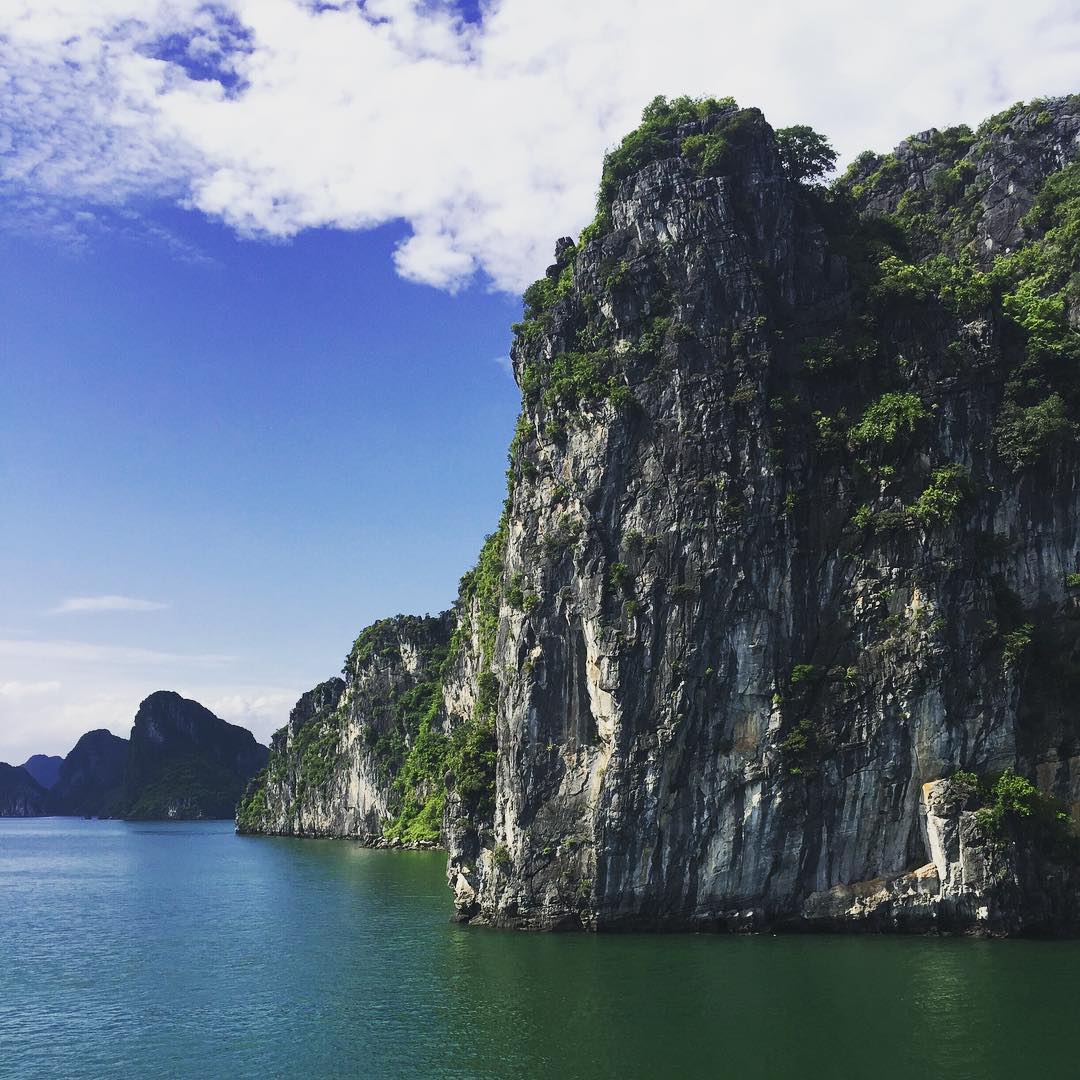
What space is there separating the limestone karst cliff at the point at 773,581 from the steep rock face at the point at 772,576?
130 mm

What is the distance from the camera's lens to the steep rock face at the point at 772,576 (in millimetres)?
36406

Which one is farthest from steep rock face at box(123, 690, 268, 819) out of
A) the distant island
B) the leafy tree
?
the leafy tree

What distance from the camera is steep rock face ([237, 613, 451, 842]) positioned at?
336ft

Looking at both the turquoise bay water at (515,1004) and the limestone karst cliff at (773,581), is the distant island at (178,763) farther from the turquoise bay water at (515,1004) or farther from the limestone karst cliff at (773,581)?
the limestone karst cliff at (773,581)

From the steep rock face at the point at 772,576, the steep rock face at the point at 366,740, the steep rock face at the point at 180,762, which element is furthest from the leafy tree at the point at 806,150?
the steep rock face at the point at 180,762

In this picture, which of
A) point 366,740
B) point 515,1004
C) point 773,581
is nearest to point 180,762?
point 366,740

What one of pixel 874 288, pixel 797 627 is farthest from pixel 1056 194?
pixel 797 627

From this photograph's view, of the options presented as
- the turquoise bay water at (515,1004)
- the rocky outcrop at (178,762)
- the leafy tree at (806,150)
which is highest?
the leafy tree at (806,150)

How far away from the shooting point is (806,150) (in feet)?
167

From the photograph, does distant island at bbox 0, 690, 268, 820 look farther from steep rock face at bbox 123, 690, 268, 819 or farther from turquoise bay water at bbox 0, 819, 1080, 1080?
turquoise bay water at bbox 0, 819, 1080, 1080

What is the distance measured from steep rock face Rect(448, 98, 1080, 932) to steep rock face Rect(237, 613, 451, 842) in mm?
53220

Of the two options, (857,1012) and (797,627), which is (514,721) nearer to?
(797,627)

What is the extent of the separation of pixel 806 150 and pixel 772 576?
26.2 m

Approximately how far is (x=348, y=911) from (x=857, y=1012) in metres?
31.6
